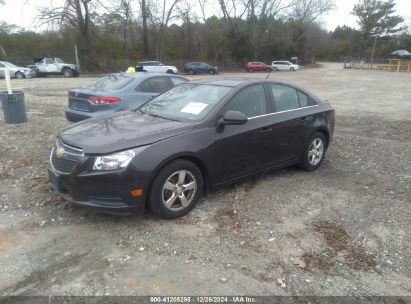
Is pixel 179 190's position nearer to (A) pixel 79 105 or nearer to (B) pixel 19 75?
(A) pixel 79 105

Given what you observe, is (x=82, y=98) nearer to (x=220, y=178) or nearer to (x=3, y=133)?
(x=3, y=133)

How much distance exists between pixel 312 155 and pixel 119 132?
10.6 feet

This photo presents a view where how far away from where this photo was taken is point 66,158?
3666 millimetres

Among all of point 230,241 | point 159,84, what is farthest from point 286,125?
point 159,84

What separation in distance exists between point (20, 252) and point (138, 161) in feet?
4.60

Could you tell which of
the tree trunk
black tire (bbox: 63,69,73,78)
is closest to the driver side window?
black tire (bbox: 63,69,73,78)

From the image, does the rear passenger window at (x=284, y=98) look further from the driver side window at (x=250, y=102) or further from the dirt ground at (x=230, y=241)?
the dirt ground at (x=230, y=241)

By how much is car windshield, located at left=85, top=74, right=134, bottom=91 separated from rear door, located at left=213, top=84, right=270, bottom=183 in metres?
3.78

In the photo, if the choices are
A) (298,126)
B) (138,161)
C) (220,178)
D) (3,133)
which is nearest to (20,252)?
(138,161)

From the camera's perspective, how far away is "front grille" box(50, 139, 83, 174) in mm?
3564

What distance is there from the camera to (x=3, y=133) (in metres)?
7.82

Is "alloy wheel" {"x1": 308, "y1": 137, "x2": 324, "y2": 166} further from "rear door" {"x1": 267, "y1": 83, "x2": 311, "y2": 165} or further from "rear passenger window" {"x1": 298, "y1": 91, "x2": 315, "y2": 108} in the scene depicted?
"rear passenger window" {"x1": 298, "y1": 91, "x2": 315, "y2": 108}

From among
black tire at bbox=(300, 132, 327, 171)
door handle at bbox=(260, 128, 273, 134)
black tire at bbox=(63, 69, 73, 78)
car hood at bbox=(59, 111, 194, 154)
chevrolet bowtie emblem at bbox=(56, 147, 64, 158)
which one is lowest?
black tire at bbox=(63, 69, 73, 78)

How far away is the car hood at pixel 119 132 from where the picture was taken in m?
3.54
